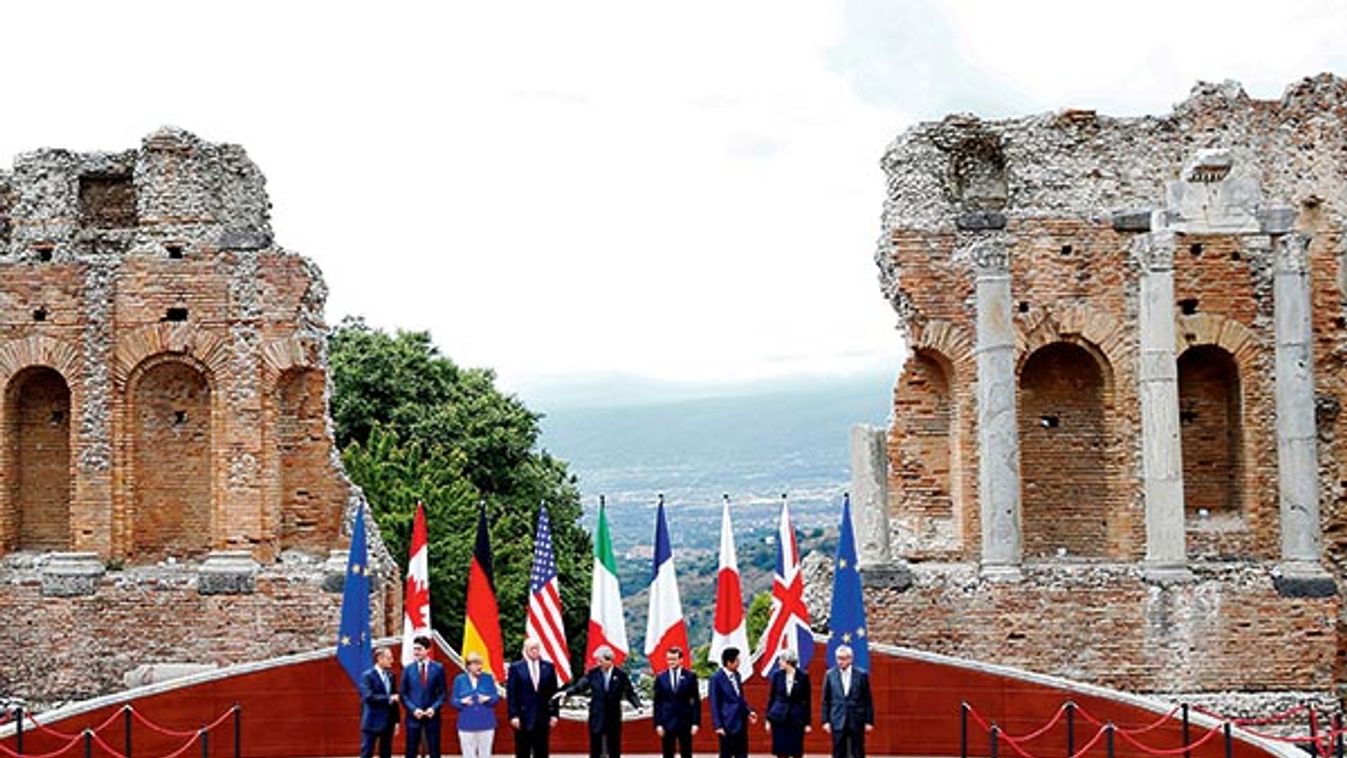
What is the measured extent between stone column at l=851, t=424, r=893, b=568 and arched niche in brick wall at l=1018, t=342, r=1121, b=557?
2614 millimetres

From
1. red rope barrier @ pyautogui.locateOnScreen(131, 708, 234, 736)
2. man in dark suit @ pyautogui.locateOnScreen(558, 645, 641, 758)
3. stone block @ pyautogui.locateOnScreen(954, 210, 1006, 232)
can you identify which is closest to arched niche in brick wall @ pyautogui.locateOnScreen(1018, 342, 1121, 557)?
stone block @ pyautogui.locateOnScreen(954, 210, 1006, 232)

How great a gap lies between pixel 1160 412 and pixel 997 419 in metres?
2.52

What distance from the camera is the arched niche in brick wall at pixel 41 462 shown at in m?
29.1

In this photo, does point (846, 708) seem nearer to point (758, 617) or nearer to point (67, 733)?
point (67, 733)

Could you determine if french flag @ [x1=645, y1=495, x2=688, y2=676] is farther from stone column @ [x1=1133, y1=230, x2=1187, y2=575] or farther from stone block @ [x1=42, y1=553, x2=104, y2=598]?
stone block @ [x1=42, y1=553, x2=104, y2=598]

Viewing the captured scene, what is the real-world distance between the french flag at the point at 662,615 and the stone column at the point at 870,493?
4720 mm

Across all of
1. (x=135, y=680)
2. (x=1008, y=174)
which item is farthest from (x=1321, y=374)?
(x=135, y=680)

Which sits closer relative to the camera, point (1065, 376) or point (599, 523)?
point (599, 523)

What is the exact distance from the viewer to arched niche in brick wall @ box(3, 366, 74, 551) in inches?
1147

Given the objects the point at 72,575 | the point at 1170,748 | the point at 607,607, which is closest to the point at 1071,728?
the point at 1170,748

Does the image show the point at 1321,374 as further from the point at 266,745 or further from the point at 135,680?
the point at 135,680

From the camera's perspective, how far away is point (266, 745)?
23.4 meters

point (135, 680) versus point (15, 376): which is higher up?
point (15, 376)

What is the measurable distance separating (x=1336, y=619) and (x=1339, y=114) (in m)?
8.17
